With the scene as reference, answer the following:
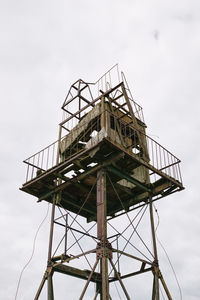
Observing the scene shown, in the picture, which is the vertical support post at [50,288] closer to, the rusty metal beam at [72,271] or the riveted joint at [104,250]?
the rusty metal beam at [72,271]

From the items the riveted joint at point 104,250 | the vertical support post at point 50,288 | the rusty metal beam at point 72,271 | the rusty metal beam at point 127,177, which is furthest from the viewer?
the rusty metal beam at point 127,177

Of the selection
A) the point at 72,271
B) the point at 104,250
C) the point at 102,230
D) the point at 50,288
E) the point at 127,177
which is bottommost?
the point at 50,288

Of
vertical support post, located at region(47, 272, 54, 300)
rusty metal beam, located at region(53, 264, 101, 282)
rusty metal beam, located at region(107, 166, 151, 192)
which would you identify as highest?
rusty metal beam, located at region(107, 166, 151, 192)

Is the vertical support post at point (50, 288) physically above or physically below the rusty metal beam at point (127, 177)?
below

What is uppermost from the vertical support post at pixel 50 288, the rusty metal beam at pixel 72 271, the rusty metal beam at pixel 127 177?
the rusty metal beam at pixel 127 177

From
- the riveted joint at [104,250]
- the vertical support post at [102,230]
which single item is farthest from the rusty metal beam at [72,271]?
the riveted joint at [104,250]

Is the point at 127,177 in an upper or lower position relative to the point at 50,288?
upper

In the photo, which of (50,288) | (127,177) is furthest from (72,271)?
(127,177)

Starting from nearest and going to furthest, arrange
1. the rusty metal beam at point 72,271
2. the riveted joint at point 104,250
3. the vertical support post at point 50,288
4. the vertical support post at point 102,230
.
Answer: the vertical support post at point 102,230
the riveted joint at point 104,250
the vertical support post at point 50,288
the rusty metal beam at point 72,271

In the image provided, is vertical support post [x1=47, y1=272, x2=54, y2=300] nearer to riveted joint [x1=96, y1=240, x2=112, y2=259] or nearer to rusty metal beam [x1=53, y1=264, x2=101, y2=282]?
rusty metal beam [x1=53, y1=264, x2=101, y2=282]

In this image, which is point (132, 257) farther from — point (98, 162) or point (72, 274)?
point (98, 162)

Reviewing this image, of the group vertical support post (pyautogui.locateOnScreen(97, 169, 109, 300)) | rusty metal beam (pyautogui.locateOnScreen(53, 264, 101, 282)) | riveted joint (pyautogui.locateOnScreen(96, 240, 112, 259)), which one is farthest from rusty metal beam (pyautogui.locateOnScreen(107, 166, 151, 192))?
rusty metal beam (pyautogui.locateOnScreen(53, 264, 101, 282))

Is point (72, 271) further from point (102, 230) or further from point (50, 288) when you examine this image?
point (102, 230)

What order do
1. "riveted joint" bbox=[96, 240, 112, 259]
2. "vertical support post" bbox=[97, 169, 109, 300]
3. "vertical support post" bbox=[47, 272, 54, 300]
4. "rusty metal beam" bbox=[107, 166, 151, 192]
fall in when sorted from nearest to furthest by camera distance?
"vertical support post" bbox=[97, 169, 109, 300] → "riveted joint" bbox=[96, 240, 112, 259] → "vertical support post" bbox=[47, 272, 54, 300] → "rusty metal beam" bbox=[107, 166, 151, 192]
